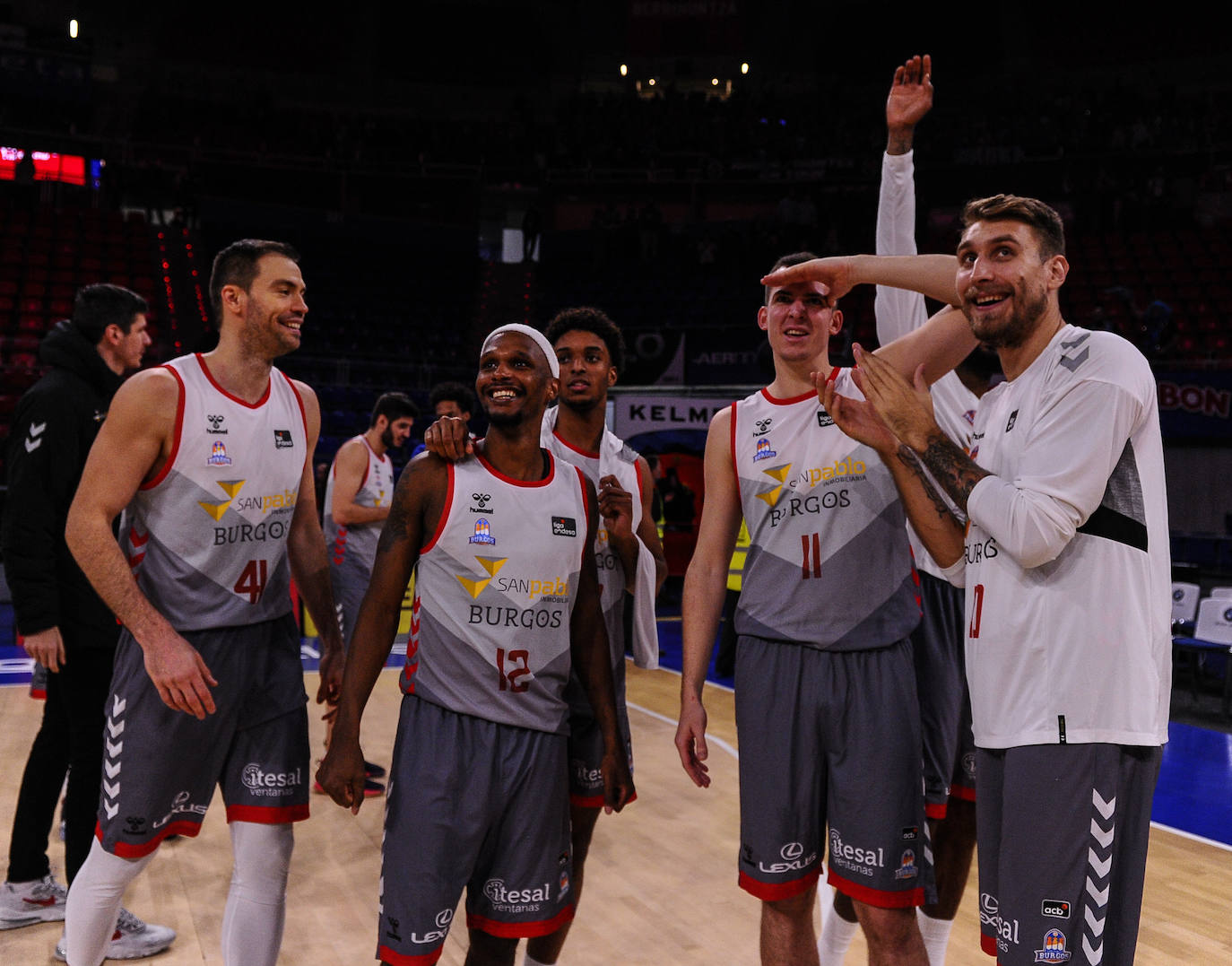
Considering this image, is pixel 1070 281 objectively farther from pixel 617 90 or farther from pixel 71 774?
pixel 71 774

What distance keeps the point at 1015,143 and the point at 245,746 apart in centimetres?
2038

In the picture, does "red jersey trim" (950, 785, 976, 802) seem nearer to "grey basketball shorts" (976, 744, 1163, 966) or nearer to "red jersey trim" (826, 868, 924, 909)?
"red jersey trim" (826, 868, 924, 909)

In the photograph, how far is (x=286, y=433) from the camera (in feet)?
10.6

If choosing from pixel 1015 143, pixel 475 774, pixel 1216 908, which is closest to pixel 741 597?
pixel 475 774

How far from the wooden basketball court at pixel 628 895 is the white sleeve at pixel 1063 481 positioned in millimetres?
2288

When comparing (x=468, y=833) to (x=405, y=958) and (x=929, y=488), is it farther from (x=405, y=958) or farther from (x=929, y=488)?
(x=929, y=488)

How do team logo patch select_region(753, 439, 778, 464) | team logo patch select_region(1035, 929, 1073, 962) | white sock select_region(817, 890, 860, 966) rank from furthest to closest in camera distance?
1. white sock select_region(817, 890, 860, 966)
2. team logo patch select_region(753, 439, 778, 464)
3. team logo patch select_region(1035, 929, 1073, 962)

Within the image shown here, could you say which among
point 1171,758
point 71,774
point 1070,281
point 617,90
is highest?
point 617,90

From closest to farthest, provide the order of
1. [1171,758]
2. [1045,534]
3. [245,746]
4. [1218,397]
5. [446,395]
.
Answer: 1. [1045,534]
2. [245,746]
3. [446,395]
4. [1171,758]
5. [1218,397]

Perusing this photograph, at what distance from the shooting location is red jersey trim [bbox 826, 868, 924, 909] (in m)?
2.68

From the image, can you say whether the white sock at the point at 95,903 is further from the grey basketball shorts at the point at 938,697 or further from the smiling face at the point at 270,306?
the grey basketball shorts at the point at 938,697

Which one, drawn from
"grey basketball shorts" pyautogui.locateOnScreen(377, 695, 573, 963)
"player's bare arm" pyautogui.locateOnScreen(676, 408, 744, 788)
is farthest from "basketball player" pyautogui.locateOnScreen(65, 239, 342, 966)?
"player's bare arm" pyautogui.locateOnScreen(676, 408, 744, 788)

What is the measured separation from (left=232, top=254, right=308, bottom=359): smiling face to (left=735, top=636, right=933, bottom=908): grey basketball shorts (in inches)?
66.6

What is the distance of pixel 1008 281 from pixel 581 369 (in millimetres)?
1520
